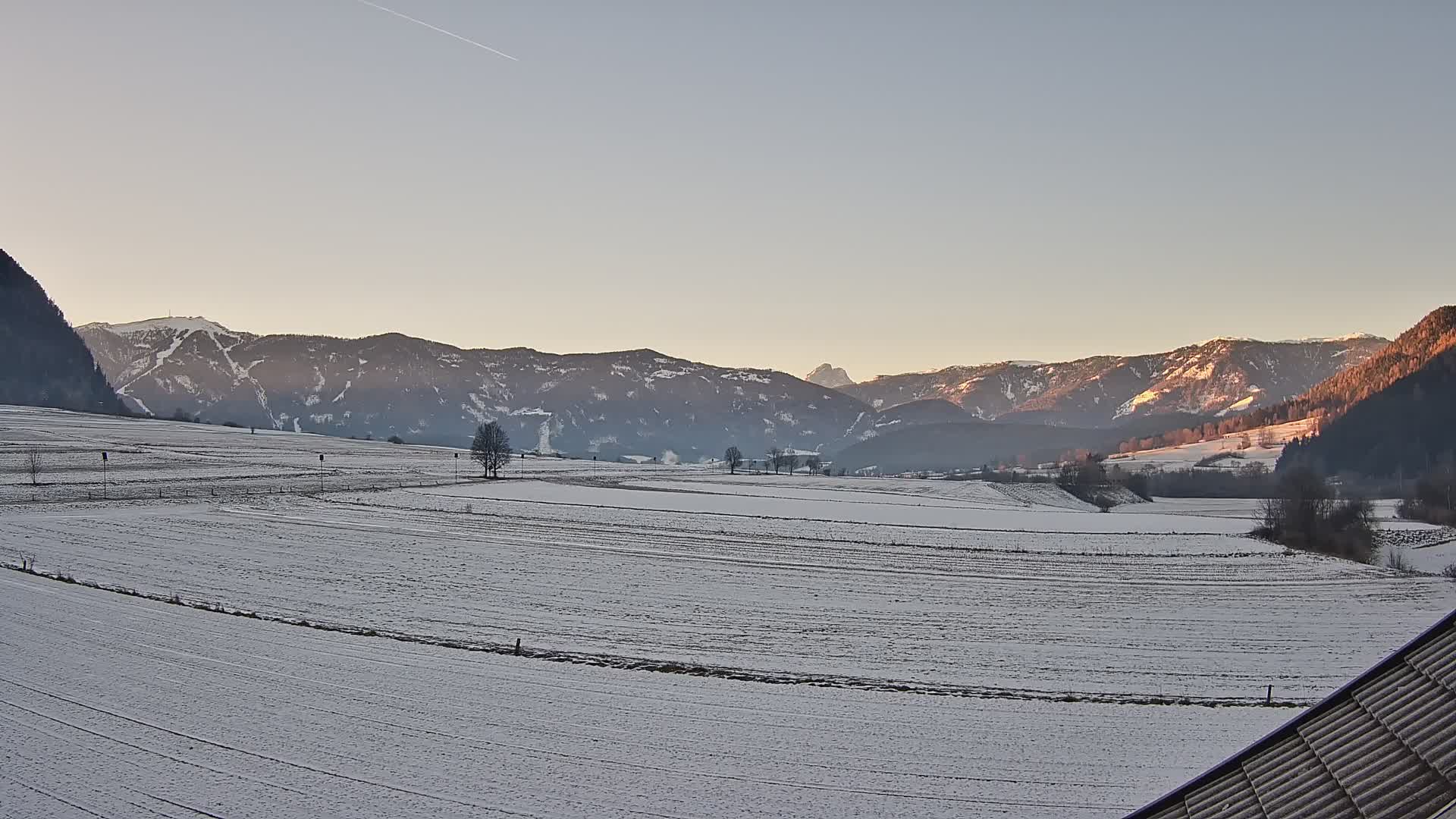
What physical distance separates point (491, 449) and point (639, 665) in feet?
317

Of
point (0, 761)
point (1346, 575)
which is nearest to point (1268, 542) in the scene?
point (1346, 575)

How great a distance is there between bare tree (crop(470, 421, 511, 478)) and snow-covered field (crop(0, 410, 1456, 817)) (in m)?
54.4

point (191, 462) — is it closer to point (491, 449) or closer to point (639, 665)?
point (491, 449)

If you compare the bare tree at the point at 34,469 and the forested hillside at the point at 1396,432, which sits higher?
the forested hillside at the point at 1396,432

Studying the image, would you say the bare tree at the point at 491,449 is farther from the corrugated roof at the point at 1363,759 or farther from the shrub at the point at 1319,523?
the corrugated roof at the point at 1363,759

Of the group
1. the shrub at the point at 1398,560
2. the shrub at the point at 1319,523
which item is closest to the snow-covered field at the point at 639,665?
the shrub at the point at 1398,560

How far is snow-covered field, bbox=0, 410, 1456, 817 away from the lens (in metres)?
16.7

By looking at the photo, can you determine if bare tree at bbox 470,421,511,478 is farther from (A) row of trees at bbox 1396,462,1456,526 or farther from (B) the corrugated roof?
(B) the corrugated roof

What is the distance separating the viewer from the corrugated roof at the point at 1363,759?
7809 mm

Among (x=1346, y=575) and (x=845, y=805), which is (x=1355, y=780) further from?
(x=1346, y=575)

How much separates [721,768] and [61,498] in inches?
2788

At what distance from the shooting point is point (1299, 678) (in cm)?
2666

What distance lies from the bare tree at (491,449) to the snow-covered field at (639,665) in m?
54.4

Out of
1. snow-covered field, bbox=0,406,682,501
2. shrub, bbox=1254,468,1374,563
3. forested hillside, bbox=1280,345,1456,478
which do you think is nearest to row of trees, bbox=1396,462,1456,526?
shrub, bbox=1254,468,1374,563
